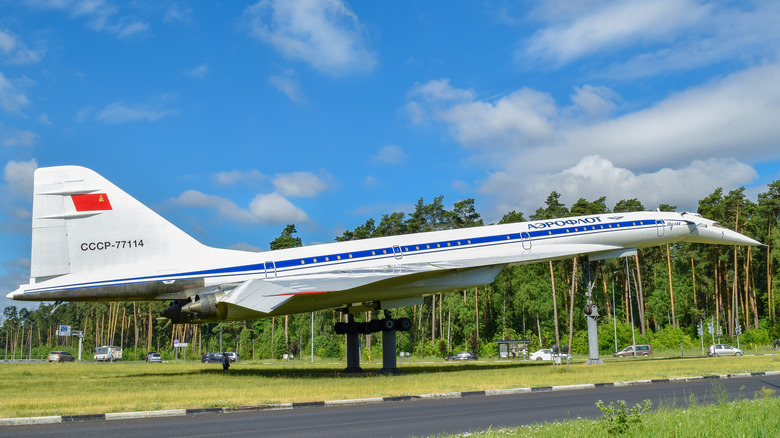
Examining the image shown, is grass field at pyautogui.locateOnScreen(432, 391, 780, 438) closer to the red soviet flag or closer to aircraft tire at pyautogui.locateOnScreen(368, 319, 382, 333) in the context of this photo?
aircraft tire at pyautogui.locateOnScreen(368, 319, 382, 333)

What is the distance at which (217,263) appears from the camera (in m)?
24.9

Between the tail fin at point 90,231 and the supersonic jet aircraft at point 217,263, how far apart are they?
1.5 inches

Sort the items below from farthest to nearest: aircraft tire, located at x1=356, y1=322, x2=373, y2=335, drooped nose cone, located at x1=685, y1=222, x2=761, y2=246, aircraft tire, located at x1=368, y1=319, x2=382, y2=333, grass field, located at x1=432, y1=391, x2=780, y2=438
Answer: drooped nose cone, located at x1=685, y1=222, x2=761, y2=246 → aircraft tire, located at x1=356, y1=322, x2=373, y2=335 → aircraft tire, located at x1=368, y1=319, x2=382, y2=333 → grass field, located at x1=432, y1=391, x2=780, y2=438

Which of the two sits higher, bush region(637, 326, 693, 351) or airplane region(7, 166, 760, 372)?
airplane region(7, 166, 760, 372)

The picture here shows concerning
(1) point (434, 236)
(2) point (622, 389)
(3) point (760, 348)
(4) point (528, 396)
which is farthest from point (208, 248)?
(3) point (760, 348)

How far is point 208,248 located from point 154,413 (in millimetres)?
13404

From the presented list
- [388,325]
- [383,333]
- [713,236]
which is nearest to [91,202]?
[388,325]

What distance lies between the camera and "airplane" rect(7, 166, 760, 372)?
76.9ft

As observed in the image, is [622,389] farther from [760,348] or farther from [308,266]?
[760,348]

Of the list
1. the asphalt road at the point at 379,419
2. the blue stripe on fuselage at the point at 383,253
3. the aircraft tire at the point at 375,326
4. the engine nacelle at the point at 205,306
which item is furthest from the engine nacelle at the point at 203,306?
the asphalt road at the point at 379,419

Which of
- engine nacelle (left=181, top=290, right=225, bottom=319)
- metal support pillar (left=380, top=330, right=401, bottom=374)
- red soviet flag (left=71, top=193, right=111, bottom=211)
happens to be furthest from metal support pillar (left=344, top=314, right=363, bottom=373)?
red soviet flag (left=71, top=193, right=111, bottom=211)

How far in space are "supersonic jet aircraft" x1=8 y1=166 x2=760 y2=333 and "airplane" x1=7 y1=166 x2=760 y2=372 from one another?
0.13 ft

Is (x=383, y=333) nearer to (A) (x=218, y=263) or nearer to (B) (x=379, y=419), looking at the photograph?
(A) (x=218, y=263)

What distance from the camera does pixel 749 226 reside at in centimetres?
6375
